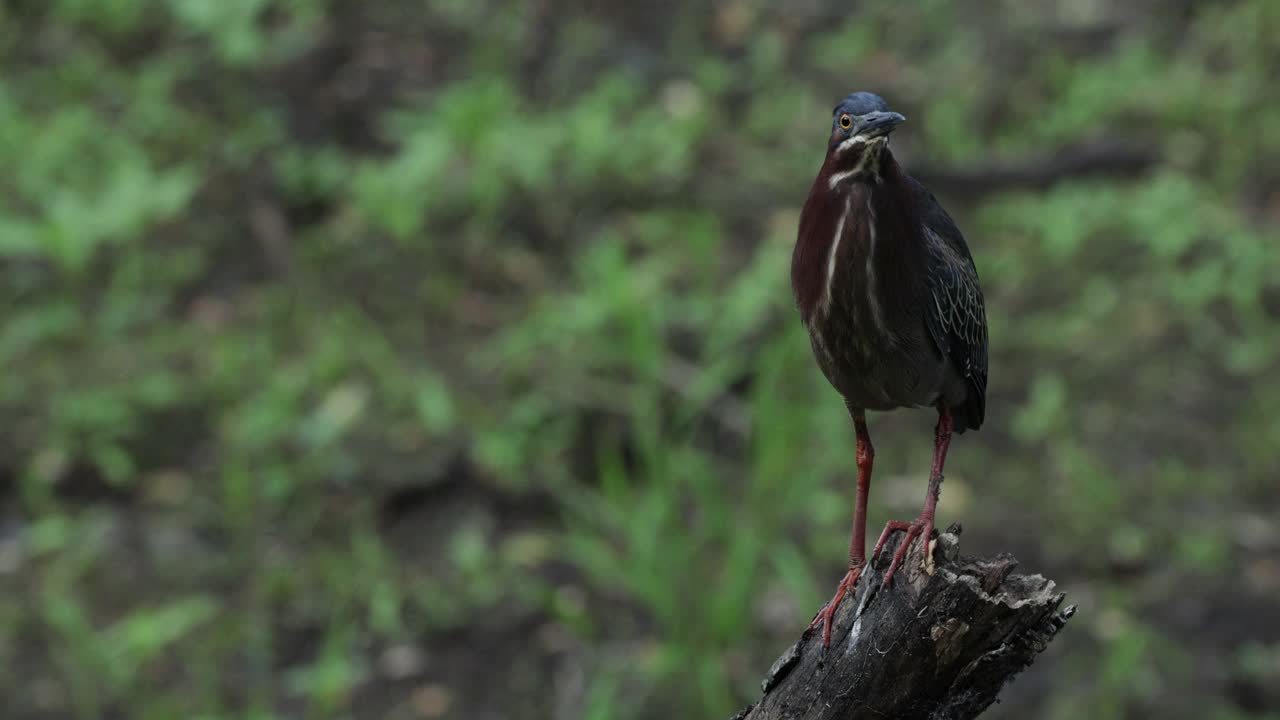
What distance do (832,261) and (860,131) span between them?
0.25 m

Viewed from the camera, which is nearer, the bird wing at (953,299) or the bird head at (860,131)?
the bird head at (860,131)

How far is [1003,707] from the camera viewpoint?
196 inches

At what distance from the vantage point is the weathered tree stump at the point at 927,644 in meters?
2.58

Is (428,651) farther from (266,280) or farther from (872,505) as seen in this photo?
(266,280)

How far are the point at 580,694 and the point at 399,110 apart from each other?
148 inches

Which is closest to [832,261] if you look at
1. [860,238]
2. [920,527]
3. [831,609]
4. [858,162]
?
[860,238]

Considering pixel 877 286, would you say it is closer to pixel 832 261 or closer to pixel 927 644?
pixel 832 261

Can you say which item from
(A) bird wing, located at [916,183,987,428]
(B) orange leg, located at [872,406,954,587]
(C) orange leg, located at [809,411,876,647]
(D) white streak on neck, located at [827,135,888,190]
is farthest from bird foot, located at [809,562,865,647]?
(D) white streak on neck, located at [827,135,888,190]

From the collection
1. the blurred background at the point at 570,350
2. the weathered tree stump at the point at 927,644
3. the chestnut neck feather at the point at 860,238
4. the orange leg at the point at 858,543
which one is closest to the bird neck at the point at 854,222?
the chestnut neck feather at the point at 860,238

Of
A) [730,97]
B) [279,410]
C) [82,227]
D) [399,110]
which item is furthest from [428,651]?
[730,97]

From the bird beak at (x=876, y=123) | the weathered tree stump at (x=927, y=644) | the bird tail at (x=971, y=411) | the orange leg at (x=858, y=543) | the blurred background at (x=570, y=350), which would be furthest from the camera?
the blurred background at (x=570, y=350)

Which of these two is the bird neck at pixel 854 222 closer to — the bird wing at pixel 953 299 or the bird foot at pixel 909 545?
the bird wing at pixel 953 299

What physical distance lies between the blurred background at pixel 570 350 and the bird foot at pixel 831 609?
1777mm

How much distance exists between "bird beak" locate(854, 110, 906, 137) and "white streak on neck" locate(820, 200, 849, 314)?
0.14 meters
